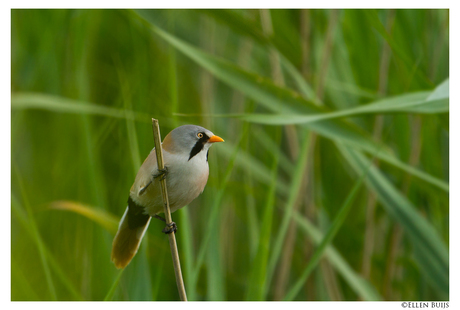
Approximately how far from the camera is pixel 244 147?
1142mm

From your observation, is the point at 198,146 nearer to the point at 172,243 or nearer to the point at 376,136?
the point at 172,243

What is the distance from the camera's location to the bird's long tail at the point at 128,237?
0.69m

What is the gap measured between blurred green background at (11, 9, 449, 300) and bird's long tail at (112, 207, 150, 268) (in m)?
0.19

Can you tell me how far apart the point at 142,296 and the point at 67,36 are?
0.78 metres

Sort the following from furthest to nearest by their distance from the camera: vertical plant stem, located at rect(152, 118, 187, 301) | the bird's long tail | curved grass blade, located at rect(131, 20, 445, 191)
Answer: curved grass blade, located at rect(131, 20, 445, 191)
the bird's long tail
vertical plant stem, located at rect(152, 118, 187, 301)

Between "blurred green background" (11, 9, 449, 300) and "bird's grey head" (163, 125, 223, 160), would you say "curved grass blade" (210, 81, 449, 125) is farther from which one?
"bird's grey head" (163, 125, 223, 160)

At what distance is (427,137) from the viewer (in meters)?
1.19

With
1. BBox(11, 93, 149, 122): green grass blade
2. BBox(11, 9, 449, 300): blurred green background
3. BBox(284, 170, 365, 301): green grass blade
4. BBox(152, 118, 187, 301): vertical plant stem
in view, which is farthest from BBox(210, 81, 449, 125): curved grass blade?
BBox(11, 93, 149, 122): green grass blade

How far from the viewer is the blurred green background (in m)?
0.97

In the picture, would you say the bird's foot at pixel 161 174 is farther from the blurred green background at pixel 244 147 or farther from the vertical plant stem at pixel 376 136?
the vertical plant stem at pixel 376 136

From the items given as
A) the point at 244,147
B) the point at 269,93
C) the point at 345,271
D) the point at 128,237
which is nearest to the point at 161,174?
the point at 128,237

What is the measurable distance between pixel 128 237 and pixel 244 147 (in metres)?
0.53

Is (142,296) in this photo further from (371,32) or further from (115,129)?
(371,32)
